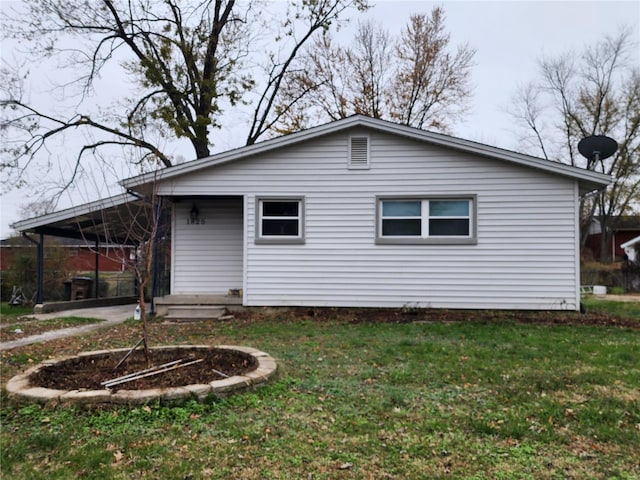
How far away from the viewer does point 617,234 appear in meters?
35.3

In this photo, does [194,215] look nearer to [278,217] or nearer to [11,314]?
[278,217]

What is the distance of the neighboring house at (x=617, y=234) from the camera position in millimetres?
33844

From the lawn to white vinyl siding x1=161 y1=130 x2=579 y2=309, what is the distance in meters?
3.87

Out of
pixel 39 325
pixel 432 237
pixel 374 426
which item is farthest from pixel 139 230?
pixel 374 426

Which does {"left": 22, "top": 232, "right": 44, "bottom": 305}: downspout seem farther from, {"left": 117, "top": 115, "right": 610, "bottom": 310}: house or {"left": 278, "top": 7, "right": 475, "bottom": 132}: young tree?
{"left": 278, "top": 7, "right": 475, "bottom": 132}: young tree

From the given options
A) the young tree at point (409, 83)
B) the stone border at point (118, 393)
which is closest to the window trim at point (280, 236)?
the stone border at point (118, 393)

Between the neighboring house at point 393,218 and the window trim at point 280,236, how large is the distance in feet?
0.07

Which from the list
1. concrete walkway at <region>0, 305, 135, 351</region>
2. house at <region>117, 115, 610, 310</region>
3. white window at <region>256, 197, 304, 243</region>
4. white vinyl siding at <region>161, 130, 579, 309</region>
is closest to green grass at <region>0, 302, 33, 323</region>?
concrete walkway at <region>0, 305, 135, 351</region>

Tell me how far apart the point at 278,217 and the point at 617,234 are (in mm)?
34727

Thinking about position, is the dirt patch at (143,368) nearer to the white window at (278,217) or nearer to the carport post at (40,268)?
the white window at (278,217)

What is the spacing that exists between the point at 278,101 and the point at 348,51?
5.74 metres

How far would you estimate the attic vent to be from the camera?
33.1ft

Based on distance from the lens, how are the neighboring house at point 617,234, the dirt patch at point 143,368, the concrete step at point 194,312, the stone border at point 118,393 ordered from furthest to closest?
the neighboring house at point 617,234 < the concrete step at point 194,312 < the dirt patch at point 143,368 < the stone border at point 118,393

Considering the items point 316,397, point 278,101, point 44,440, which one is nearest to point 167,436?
point 44,440
